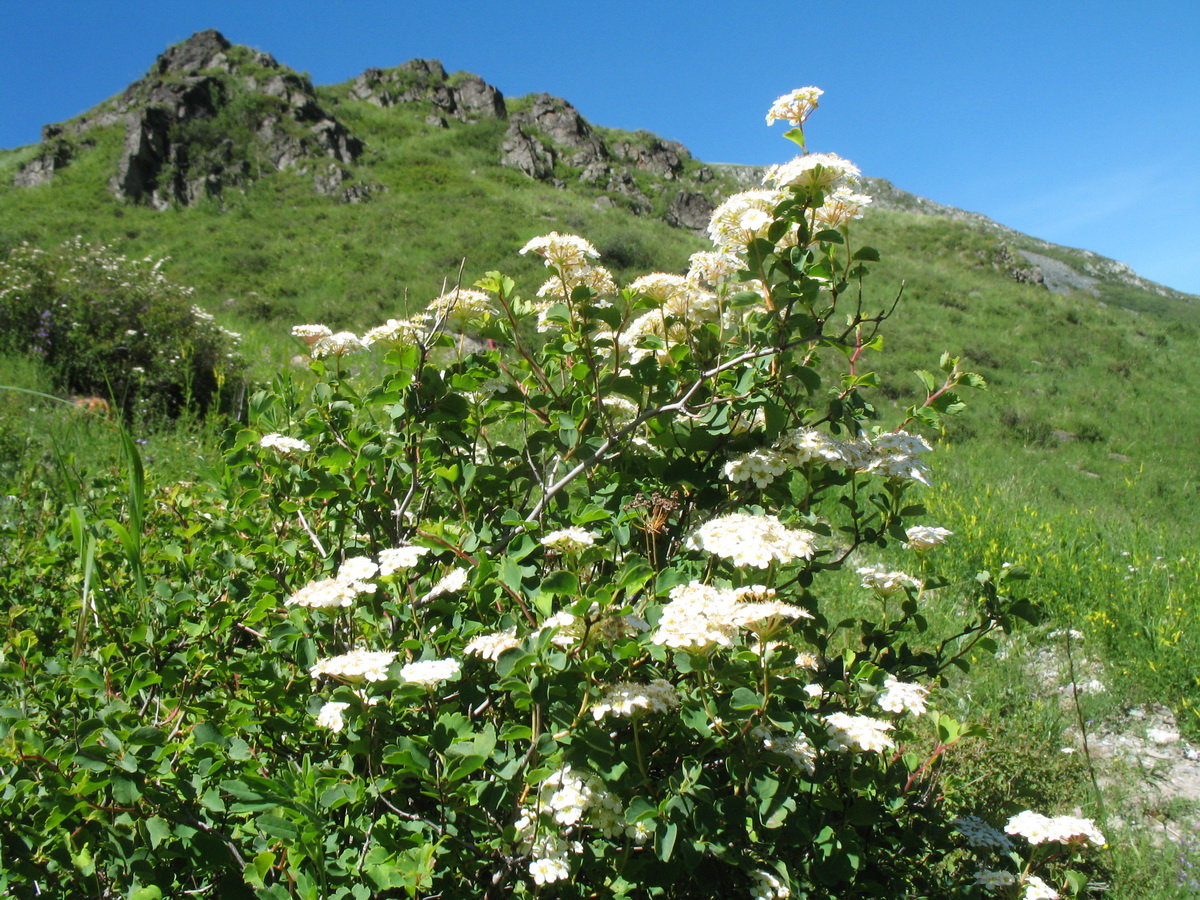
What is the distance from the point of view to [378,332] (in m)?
1.59

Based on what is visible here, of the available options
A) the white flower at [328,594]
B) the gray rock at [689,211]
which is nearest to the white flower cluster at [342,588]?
the white flower at [328,594]

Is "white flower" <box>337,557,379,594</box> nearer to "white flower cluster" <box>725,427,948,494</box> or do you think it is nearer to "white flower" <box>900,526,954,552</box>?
"white flower cluster" <box>725,427,948,494</box>

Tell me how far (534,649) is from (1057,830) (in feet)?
3.75

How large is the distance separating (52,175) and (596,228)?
1889cm

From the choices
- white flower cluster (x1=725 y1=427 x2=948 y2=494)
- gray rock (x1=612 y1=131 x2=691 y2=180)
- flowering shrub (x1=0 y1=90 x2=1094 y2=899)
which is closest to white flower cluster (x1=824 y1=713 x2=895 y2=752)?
flowering shrub (x1=0 y1=90 x2=1094 y2=899)

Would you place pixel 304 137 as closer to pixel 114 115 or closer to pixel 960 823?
pixel 114 115

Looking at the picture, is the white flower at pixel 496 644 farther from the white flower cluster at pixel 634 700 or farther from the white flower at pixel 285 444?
the white flower at pixel 285 444

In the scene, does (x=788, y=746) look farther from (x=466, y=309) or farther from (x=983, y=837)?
(x=466, y=309)

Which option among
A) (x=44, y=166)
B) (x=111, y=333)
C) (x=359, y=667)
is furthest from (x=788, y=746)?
(x=44, y=166)

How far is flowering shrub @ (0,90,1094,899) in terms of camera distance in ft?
3.58

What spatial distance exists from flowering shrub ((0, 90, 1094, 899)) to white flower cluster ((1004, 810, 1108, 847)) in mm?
77

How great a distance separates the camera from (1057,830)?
136 centimetres

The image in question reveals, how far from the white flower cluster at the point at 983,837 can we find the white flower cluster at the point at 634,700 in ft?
3.22

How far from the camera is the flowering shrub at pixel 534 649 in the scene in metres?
1.09
